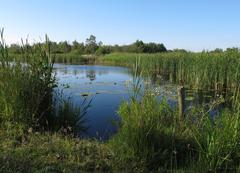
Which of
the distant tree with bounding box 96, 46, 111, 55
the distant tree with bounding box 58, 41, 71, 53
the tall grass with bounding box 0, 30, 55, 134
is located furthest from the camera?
the distant tree with bounding box 58, 41, 71, 53

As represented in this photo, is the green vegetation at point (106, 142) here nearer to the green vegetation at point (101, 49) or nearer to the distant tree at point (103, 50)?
the green vegetation at point (101, 49)

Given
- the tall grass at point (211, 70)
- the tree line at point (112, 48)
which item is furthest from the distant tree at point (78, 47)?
the tall grass at point (211, 70)

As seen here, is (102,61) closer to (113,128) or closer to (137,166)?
(113,128)

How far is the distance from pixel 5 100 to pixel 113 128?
11.5 feet

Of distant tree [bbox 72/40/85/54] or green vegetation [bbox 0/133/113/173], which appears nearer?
green vegetation [bbox 0/133/113/173]

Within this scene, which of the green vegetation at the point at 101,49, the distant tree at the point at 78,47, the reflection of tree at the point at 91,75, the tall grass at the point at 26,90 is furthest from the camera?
the distant tree at the point at 78,47

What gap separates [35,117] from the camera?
7055mm

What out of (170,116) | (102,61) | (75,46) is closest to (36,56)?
(170,116)

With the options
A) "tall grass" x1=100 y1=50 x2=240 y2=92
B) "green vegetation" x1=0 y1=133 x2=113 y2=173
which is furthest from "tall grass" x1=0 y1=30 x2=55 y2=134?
"tall grass" x1=100 y1=50 x2=240 y2=92

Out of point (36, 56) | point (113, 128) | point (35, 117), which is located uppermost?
point (36, 56)

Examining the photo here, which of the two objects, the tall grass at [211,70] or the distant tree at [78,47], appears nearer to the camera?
the tall grass at [211,70]

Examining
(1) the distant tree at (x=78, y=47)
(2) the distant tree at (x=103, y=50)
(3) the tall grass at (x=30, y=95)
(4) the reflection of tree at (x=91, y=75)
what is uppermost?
(1) the distant tree at (x=78, y=47)

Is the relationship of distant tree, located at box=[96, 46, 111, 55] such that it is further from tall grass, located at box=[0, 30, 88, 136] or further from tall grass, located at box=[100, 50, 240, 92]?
tall grass, located at box=[0, 30, 88, 136]

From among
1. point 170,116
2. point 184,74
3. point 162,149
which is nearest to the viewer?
point 162,149
